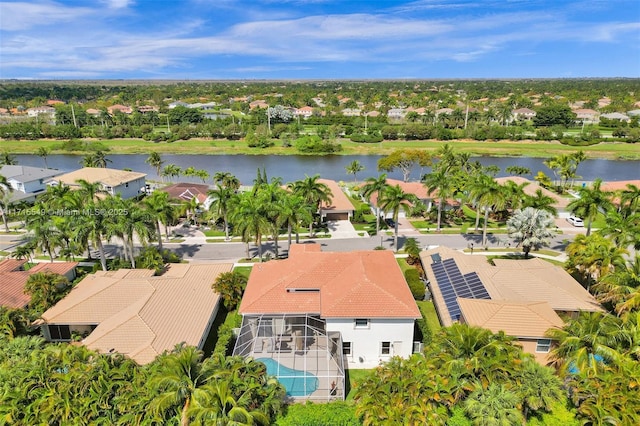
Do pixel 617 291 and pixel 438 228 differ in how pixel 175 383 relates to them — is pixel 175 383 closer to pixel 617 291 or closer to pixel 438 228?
pixel 617 291

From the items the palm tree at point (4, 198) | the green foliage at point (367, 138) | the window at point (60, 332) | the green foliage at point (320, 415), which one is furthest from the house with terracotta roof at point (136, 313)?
the green foliage at point (367, 138)

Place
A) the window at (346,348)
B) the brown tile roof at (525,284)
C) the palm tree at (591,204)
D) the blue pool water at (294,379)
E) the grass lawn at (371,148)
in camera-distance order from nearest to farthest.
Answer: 1. the blue pool water at (294,379)
2. the window at (346,348)
3. the brown tile roof at (525,284)
4. the palm tree at (591,204)
5. the grass lawn at (371,148)

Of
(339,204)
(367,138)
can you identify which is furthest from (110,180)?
(367,138)

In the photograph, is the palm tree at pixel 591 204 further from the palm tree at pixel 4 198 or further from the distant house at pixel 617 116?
the distant house at pixel 617 116

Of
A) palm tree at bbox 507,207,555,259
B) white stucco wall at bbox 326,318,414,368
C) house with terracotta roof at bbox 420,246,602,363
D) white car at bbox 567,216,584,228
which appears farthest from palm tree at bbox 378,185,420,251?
white car at bbox 567,216,584,228

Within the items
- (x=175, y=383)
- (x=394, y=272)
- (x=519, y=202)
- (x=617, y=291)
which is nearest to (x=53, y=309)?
(x=175, y=383)

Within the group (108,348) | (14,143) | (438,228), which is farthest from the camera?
(14,143)
